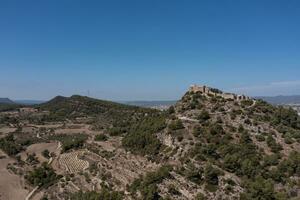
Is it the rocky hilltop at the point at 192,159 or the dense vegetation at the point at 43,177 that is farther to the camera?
the dense vegetation at the point at 43,177

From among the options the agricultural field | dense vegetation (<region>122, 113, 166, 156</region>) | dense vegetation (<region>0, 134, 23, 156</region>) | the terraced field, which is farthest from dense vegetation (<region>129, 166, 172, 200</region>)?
dense vegetation (<region>0, 134, 23, 156</region>)

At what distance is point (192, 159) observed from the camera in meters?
47.7

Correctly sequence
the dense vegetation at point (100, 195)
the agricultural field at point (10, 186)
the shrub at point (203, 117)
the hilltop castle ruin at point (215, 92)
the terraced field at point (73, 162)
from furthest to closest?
the hilltop castle ruin at point (215, 92) < the terraced field at point (73, 162) < the agricultural field at point (10, 186) < the shrub at point (203, 117) < the dense vegetation at point (100, 195)

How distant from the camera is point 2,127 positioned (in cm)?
13012

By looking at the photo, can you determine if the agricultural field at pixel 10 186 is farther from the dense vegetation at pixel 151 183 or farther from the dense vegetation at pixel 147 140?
the dense vegetation at pixel 151 183

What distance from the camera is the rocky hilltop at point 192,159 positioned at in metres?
42.1

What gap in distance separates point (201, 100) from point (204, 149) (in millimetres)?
19353

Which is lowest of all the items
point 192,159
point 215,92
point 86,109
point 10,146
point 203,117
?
point 10,146

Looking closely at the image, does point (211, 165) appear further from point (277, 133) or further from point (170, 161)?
point (277, 133)

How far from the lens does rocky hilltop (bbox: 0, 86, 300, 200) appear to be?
1656 inches

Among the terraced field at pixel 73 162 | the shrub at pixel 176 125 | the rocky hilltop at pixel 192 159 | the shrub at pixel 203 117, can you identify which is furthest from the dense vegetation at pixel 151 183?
the terraced field at pixel 73 162

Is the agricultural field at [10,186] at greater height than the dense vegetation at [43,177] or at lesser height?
lesser

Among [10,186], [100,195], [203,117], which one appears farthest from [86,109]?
[100,195]

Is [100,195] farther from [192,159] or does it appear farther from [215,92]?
[215,92]
